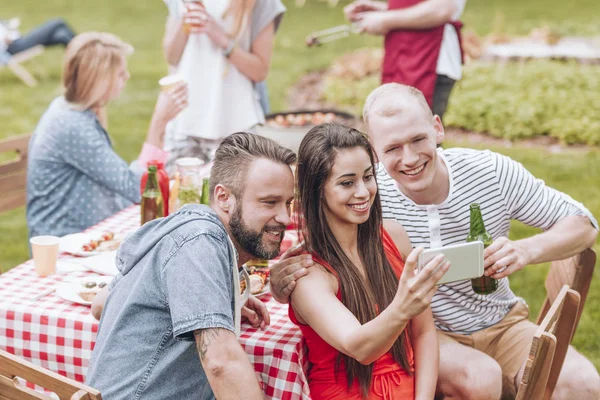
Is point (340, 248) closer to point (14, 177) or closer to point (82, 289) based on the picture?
point (82, 289)

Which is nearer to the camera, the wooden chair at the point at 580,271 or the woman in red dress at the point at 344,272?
the woman in red dress at the point at 344,272

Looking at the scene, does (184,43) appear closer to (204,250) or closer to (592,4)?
(204,250)

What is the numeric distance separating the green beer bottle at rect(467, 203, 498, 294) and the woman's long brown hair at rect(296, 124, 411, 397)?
0.54m

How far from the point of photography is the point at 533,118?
25.8ft

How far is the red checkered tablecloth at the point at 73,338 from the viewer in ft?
8.43

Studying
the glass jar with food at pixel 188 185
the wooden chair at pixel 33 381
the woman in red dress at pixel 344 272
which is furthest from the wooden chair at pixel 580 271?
the wooden chair at pixel 33 381

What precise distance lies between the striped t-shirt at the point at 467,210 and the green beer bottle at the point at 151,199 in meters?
0.89

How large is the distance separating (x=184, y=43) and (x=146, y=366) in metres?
2.82

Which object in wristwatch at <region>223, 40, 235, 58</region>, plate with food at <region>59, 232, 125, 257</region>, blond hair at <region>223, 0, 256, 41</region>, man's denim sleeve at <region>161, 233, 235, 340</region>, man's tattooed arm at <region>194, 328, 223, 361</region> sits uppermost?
blond hair at <region>223, 0, 256, 41</region>

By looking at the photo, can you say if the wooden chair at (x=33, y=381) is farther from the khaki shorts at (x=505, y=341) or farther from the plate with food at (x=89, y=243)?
the khaki shorts at (x=505, y=341)

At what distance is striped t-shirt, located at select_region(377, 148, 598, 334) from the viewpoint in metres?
3.13

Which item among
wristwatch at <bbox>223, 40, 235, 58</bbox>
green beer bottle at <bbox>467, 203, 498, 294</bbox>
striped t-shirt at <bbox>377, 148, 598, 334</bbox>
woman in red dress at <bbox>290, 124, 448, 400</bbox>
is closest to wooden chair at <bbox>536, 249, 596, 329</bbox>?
striped t-shirt at <bbox>377, 148, 598, 334</bbox>

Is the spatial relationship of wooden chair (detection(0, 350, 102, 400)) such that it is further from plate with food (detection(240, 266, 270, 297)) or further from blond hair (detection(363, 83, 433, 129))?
blond hair (detection(363, 83, 433, 129))

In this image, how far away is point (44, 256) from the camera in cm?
307
